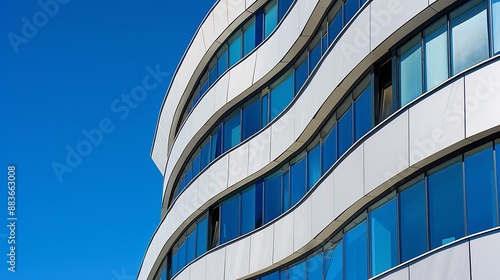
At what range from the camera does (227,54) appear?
3572 cm

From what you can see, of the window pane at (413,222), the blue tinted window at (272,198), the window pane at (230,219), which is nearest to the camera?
the window pane at (413,222)

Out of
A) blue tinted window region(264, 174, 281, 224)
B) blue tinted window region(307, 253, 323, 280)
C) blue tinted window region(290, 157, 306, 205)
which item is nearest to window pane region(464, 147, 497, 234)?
blue tinted window region(307, 253, 323, 280)

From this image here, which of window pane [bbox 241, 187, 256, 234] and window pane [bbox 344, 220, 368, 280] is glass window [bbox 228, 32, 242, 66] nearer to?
window pane [bbox 241, 187, 256, 234]

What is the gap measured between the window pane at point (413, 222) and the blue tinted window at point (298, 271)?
6.22 m

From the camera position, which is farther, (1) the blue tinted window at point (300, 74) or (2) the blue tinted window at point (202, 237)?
(2) the blue tinted window at point (202, 237)

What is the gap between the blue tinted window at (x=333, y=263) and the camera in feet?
82.4

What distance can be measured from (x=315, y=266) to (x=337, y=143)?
Answer: 3494 mm

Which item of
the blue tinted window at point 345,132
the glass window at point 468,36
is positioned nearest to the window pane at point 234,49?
the blue tinted window at point 345,132

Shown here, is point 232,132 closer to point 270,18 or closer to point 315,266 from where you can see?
point 270,18

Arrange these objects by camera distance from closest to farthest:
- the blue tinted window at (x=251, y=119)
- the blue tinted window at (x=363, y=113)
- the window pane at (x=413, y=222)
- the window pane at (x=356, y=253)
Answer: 1. the window pane at (x=413, y=222)
2. the window pane at (x=356, y=253)
3. the blue tinted window at (x=363, y=113)
4. the blue tinted window at (x=251, y=119)

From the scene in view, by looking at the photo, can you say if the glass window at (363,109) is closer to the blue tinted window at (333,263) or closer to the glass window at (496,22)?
the blue tinted window at (333,263)

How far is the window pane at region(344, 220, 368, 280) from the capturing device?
23.7 meters

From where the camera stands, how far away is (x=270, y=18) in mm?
32938

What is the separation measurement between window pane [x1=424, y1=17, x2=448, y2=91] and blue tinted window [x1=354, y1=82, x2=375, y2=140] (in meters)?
2.57
